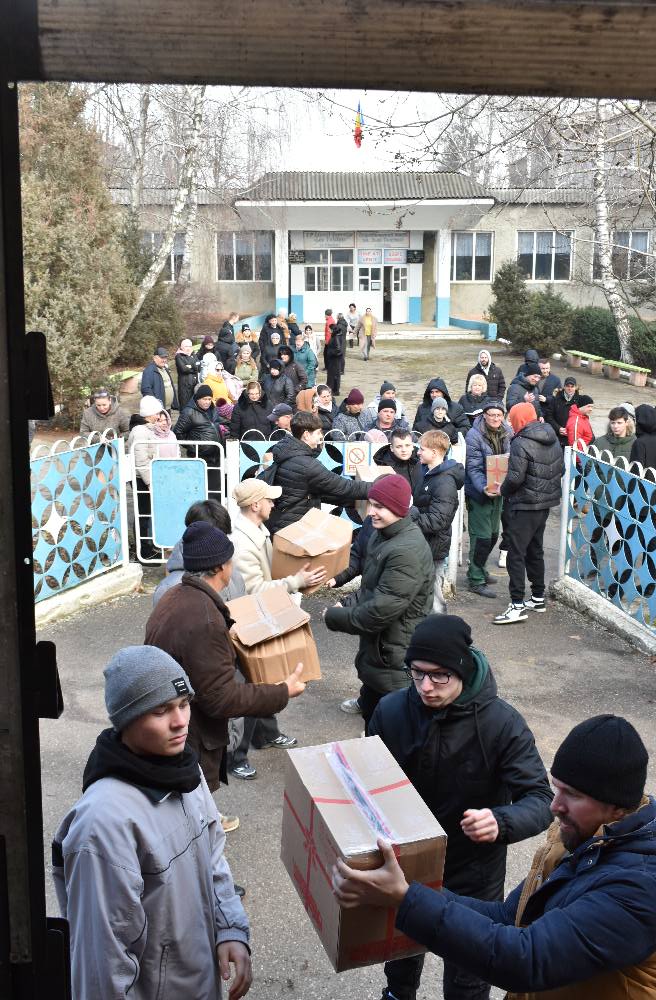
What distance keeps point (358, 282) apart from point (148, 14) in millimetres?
36919

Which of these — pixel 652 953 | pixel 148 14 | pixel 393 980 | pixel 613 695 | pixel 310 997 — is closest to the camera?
pixel 148 14

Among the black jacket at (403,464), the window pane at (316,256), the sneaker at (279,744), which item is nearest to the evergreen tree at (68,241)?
the black jacket at (403,464)

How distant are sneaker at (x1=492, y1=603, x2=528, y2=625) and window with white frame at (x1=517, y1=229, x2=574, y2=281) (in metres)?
32.1

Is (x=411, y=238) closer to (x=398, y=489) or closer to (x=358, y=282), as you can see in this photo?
(x=358, y=282)

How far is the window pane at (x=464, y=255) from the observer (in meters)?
38.7

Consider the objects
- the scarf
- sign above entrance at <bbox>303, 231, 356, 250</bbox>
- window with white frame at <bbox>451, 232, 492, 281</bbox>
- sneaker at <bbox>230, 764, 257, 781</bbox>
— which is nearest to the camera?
the scarf

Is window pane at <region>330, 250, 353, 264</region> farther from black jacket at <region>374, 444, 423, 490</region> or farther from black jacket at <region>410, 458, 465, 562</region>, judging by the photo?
black jacket at <region>410, 458, 465, 562</region>

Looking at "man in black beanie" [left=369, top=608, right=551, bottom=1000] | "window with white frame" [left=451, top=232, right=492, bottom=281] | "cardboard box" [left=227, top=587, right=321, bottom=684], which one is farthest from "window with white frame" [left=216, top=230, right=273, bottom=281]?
"man in black beanie" [left=369, top=608, right=551, bottom=1000]

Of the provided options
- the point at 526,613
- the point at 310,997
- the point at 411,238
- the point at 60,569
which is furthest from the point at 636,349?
the point at 310,997

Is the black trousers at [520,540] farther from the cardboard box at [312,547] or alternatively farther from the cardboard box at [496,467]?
the cardboard box at [312,547]

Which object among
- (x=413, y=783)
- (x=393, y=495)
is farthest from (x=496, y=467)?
(x=413, y=783)

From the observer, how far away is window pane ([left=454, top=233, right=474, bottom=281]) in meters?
38.7

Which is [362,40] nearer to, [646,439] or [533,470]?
[533,470]

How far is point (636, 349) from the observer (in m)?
28.3
